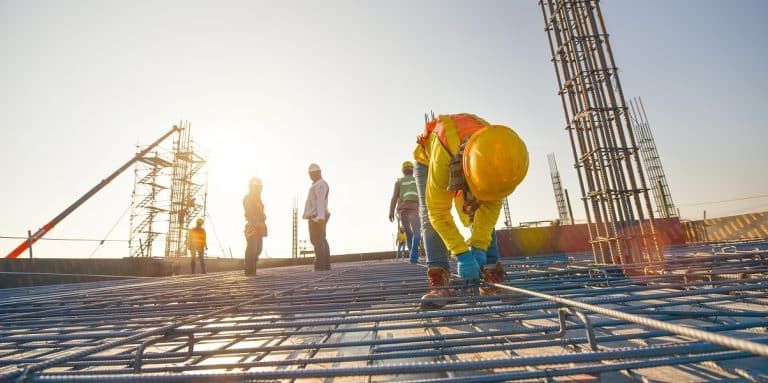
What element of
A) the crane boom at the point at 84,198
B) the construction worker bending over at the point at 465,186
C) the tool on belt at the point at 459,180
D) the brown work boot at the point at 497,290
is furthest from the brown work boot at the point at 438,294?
the crane boom at the point at 84,198

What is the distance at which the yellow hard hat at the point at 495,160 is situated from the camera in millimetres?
2125

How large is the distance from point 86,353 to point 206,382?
58 cm

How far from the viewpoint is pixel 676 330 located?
0.74 metres

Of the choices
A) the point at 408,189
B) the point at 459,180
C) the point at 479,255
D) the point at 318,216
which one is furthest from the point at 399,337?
the point at 408,189

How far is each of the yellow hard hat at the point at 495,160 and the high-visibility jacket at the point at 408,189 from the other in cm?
426

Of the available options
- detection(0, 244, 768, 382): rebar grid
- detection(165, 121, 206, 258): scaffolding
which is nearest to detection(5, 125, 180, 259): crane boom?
detection(165, 121, 206, 258): scaffolding

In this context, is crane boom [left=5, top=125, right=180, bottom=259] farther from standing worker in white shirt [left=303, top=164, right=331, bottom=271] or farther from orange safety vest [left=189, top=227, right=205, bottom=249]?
standing worker in white shirt [left=303, top=164, right=331, bottom=271]

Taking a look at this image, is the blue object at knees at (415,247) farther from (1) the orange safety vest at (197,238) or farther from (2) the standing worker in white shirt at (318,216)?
(1) the orange safety vest at (197,238)

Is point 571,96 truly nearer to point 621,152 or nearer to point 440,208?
point 621,152

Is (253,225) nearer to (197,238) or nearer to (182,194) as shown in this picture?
(197,238)

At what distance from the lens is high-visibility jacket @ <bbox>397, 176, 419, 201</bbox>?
Result: 655 centimetres

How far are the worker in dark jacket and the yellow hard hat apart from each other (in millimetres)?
4902

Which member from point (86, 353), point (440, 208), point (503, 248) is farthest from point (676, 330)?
point (503, 248)

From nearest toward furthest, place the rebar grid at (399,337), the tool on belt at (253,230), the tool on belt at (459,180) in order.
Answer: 1. the rebar grid at (399,337)
2. the tool on belt at (459,180)
3. the tool on belt at (253,230)
